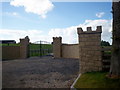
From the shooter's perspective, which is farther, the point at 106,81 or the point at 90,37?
the point at 90,37

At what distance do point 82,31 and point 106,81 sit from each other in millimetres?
2855

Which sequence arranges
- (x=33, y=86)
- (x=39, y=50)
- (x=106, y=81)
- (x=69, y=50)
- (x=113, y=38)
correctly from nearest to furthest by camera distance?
(x=106, y=81) < (x=113, y=38) < (x=33, y=86) < (x=69, y=50) < (x=39, y=50)

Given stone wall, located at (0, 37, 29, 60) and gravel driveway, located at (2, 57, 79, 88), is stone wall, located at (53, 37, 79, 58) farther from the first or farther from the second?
gravel driveway, located at (2, 57, 79, 88)

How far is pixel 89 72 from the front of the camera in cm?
630

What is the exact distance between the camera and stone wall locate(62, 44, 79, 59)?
1529cm

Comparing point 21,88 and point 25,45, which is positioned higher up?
point 25,45

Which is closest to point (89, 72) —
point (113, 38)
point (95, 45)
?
point (95, 45)

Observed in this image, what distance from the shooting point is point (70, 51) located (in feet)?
52.5

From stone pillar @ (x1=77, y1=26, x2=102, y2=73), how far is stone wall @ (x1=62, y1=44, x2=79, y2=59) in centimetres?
856

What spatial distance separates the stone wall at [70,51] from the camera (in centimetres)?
1529

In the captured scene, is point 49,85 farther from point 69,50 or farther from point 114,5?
point 69,50

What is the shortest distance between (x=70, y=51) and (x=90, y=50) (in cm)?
964

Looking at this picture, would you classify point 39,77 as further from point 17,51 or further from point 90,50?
point 17,51

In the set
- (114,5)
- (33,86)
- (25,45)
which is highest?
(114,5)
